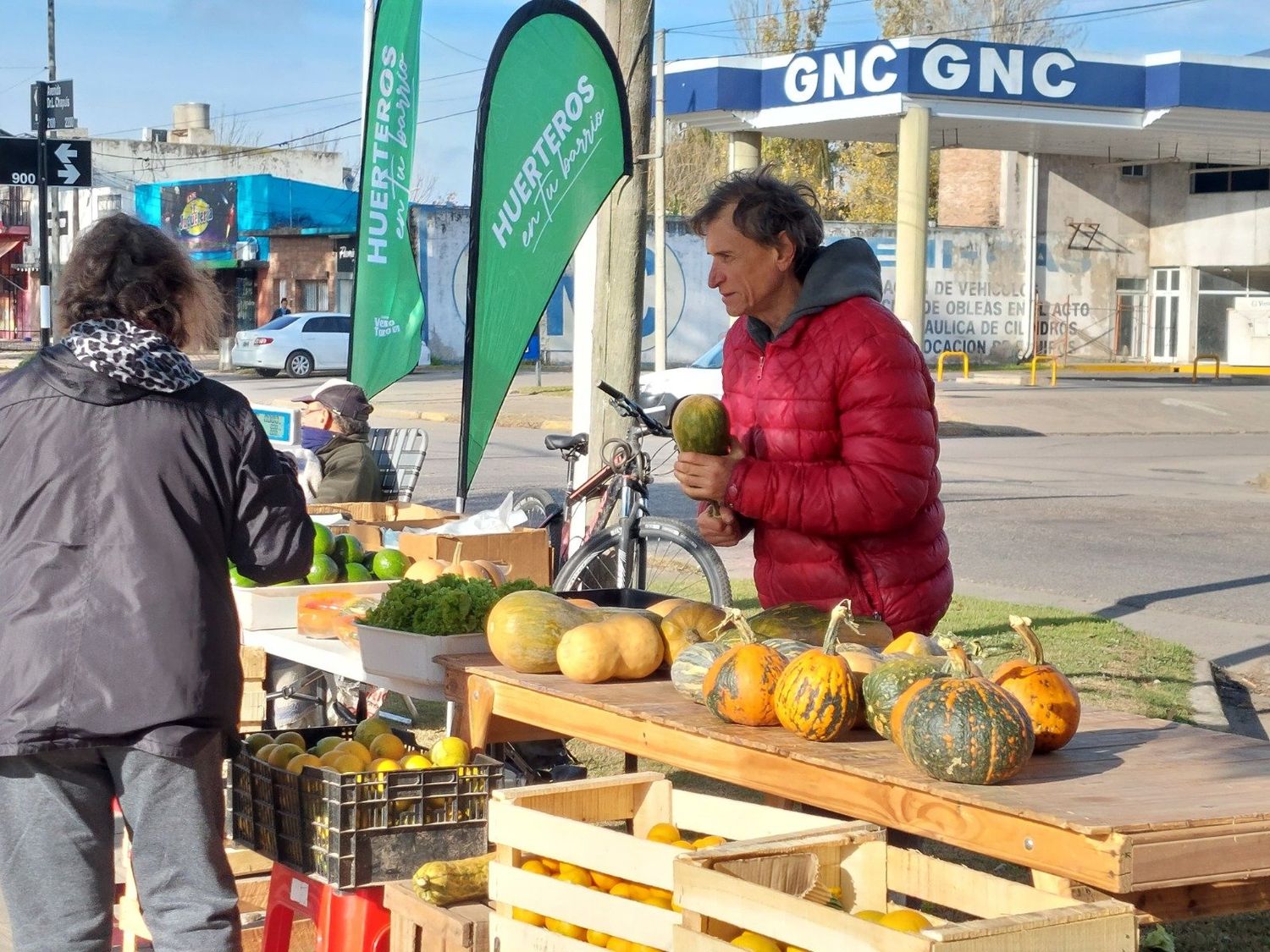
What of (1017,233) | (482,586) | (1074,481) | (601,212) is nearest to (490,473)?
(1074,481)

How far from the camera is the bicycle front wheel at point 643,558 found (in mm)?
7734

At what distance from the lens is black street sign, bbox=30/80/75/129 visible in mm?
16891

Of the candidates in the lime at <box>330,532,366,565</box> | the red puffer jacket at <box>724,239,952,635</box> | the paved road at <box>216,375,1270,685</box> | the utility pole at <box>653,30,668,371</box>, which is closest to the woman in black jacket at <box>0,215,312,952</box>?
the red puffer jacket at <box>724,239,952,635</box>

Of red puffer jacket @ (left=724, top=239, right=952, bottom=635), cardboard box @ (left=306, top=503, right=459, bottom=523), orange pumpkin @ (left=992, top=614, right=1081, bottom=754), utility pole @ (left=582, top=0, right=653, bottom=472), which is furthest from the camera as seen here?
cardboard box @ (left=306, top=503, right=459, bottom=523)

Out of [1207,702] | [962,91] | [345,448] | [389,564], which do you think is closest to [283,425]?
[345,448]

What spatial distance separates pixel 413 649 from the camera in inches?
168

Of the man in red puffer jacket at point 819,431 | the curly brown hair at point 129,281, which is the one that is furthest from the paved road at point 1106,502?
the curly brown hair at point 129,281

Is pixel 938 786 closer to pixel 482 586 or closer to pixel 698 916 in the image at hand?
pixel 698 916

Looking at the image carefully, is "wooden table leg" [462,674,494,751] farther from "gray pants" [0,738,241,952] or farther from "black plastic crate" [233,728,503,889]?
"gray pants" [0,738,241,952]

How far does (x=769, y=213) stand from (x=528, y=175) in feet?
7.29

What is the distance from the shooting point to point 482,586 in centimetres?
441

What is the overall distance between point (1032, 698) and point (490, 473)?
14732mm

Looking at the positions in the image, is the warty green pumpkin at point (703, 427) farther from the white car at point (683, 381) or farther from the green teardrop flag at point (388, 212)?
the white car at point (683, 381)

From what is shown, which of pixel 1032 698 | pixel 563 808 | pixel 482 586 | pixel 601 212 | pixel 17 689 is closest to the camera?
pixel 1032 698
